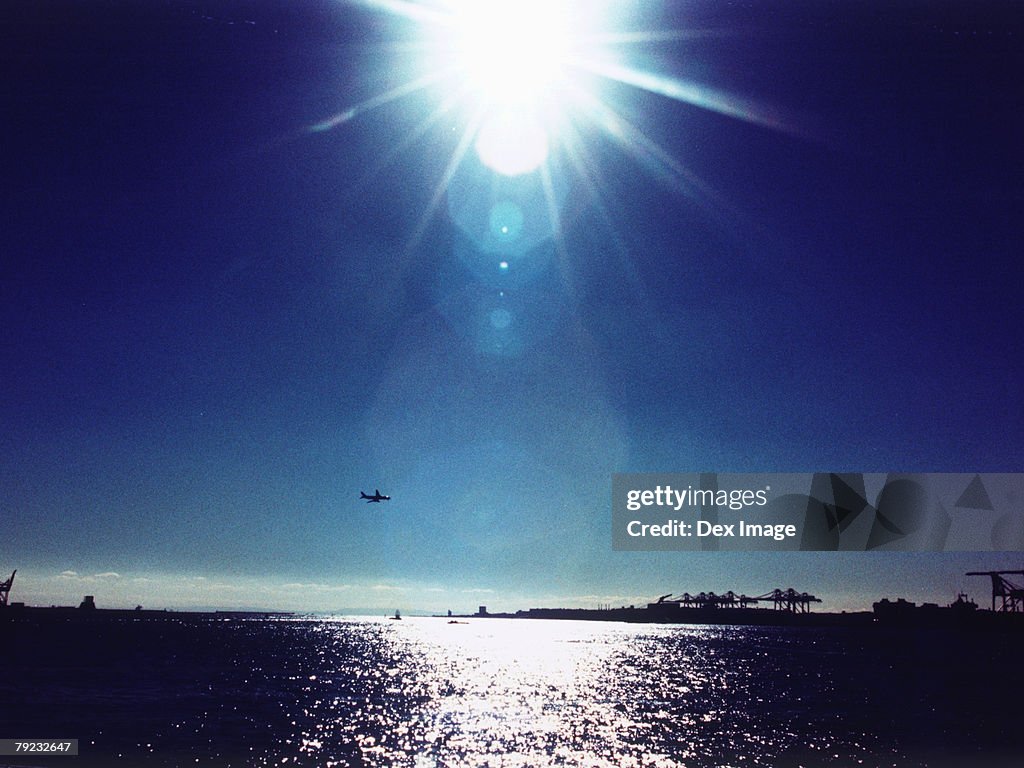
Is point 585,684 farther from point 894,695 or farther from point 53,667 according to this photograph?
point 53,667

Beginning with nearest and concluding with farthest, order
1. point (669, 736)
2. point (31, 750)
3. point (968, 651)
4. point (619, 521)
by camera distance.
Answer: point (31, 750) → point (619, 521) → point (669, 736) → point (968, 651)

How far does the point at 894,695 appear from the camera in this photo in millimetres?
75438

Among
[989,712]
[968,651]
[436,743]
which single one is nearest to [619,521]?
[436,743]

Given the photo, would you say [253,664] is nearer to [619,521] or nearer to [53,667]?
[53,667]

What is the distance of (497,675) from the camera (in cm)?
9388

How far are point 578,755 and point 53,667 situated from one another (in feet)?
269

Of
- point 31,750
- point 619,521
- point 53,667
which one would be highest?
point 619,521

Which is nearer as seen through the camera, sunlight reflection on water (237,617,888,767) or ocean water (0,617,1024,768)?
sunlight reflection on water (237,617,888,767)

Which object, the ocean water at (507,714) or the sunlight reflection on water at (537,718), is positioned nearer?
the sunlight reflection on water at (537,718)

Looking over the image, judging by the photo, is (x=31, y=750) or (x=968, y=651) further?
(x=968, y=651)

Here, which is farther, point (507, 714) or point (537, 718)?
point (507, 714)

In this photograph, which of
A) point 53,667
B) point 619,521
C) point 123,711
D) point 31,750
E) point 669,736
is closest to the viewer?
point 31,750

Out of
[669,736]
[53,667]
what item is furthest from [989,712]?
[53,667]

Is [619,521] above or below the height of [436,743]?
above
